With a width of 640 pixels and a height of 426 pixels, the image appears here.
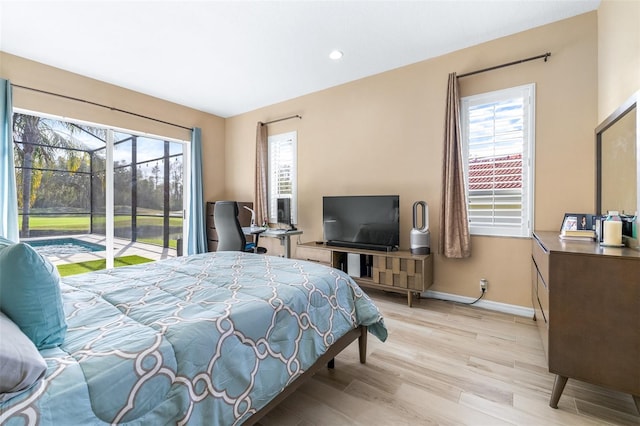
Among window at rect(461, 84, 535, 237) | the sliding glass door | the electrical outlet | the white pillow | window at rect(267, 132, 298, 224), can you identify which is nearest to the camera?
the white pillow

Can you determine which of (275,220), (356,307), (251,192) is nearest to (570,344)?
(356,307)

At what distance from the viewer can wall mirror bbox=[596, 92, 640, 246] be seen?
166 centimetres

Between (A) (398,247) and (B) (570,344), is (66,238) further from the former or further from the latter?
(B) (570,344)

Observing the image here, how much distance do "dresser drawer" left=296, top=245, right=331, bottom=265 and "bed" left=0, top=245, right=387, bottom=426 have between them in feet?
5.61

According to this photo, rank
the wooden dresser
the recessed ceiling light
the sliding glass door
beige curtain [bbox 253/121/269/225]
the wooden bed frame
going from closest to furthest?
the wooden bed frame < the wooden dresser < the recessed ceiling light < the sliding glass door < beige curtain [bbox 253/121/269/225]

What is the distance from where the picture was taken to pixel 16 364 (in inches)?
26.6

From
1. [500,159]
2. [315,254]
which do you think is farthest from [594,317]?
[315,254]

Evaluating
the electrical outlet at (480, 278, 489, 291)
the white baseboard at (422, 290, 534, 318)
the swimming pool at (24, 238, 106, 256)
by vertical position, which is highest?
the swimming pool at (24, 238, 106, 256)

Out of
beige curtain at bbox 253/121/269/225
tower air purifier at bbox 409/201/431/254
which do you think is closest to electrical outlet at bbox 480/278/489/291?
tower air purifier at bbox 409/201/431/254

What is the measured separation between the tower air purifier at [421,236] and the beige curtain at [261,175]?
2491 mm

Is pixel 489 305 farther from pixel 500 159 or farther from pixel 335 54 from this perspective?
pixel 335 54

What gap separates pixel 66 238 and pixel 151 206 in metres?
1.15

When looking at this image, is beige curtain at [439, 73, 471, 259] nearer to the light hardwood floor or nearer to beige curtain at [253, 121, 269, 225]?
the light hardwood floor

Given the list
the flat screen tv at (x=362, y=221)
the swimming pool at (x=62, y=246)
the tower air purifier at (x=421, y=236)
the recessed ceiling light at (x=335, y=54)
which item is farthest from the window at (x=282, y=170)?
the swimming pool at (x=62, y=246)
